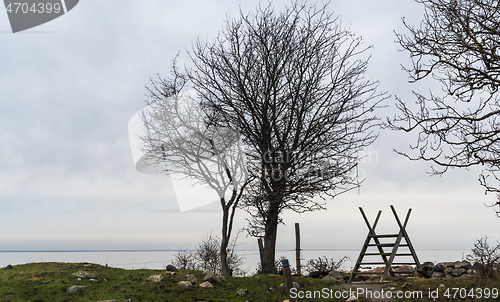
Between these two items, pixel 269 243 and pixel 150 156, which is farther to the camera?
pixel 150 156

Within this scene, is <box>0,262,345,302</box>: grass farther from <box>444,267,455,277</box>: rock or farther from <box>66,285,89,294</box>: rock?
<box>444,267,455,277</box>: rock

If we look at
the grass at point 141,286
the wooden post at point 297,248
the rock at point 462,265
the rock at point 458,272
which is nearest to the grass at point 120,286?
the grass at point 141,286

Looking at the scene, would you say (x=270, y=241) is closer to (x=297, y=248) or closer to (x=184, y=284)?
(x=297, y=248)

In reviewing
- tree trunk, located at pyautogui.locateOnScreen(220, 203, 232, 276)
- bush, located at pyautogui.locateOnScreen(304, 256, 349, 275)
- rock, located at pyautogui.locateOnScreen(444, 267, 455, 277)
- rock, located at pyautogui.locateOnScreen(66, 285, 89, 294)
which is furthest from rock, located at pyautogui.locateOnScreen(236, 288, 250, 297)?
rock, located at pyautogui.locateOnScreen(444, 267, 455, 277)

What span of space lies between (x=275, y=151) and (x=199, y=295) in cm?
495

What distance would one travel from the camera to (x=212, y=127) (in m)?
12.9

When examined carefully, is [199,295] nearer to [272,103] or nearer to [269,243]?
[269,243]

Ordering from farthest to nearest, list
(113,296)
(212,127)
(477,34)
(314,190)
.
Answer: (212,127) → (314,190) → (113,296) → (477,34)

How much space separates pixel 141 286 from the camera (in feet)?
32.2

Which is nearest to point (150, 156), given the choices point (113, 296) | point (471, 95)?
point (113, 296)

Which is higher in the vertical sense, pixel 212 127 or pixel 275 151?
pixel 212 127

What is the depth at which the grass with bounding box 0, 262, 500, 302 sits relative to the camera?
355 inches

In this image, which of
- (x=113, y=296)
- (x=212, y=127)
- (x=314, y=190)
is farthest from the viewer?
(x=212, y=127)

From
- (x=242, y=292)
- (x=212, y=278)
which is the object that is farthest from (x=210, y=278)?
(x=242, y=292)
